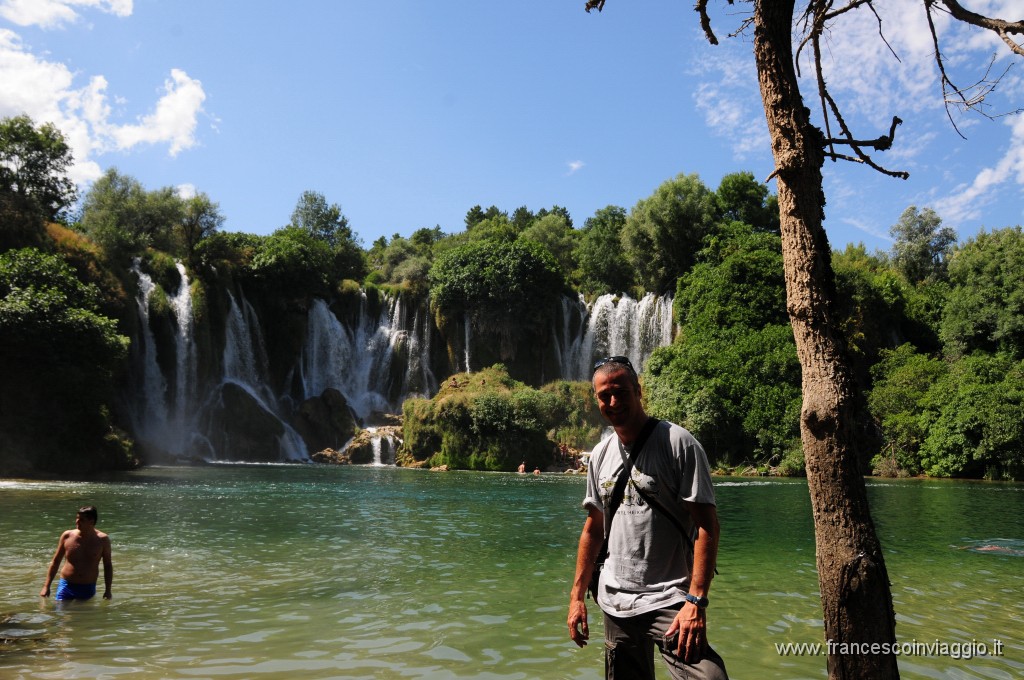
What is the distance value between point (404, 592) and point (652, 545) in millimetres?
5745

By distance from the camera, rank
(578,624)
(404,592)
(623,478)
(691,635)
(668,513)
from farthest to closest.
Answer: (404,592) → (578,624) → (623,478) → (668,513) → (691,635)

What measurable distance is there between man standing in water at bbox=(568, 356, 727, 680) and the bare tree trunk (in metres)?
0.48

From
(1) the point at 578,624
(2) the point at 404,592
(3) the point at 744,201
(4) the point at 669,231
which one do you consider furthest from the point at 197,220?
(1) the point at 578,624

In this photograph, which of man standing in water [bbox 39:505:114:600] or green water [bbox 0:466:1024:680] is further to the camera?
man standing in water [bbox 39:505:114:600]

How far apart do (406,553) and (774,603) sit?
5.56 m

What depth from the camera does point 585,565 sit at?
371cm

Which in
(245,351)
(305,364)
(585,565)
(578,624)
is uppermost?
(245,351)

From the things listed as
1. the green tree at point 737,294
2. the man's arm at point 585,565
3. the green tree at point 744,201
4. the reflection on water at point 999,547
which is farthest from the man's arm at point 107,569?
the green tree at point 744,201

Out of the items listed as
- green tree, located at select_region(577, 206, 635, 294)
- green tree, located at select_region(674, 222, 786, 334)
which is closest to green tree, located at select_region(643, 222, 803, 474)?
green tree, located at select_region(674, 222, 786, 334)

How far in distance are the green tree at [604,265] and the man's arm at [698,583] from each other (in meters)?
45.2

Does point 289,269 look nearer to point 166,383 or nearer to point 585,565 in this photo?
point 166,383

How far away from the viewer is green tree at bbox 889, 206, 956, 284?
55938 millimetres

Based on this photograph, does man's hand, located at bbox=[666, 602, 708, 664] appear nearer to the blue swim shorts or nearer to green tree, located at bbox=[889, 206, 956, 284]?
the blue swim shorts

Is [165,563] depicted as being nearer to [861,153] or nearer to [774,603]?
[774,603]
